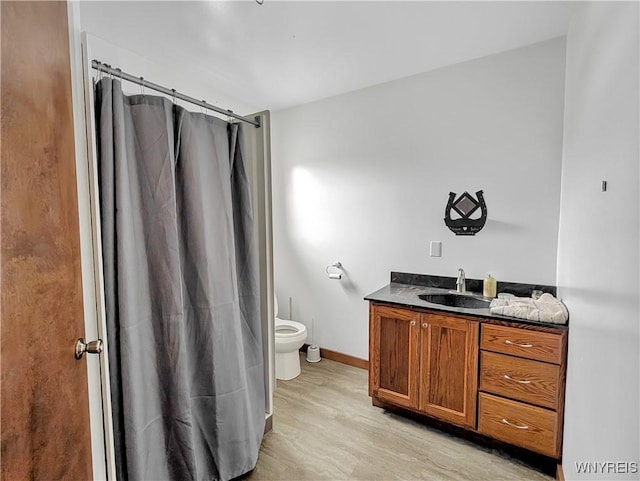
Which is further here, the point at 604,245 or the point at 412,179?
the point at 412,179

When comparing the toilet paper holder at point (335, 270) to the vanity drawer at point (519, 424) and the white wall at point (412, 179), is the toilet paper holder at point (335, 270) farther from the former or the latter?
the vanity drawer at point (519, 424)

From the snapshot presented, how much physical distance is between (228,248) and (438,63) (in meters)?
2.09

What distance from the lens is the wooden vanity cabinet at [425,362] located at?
6.41 ft

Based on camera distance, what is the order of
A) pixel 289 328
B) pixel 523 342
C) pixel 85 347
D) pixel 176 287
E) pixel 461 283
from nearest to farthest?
pixel 85 347, pixel 176 287, pixel 523 342, pixel 461 283, pixel 289 328

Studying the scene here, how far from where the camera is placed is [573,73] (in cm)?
177

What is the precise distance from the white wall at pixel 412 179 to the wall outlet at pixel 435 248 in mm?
43

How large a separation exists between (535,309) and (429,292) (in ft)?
2.49

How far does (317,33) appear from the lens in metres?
2.00

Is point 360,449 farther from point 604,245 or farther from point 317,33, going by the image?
point 317,33

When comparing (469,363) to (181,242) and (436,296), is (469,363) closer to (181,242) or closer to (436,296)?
(436,296)

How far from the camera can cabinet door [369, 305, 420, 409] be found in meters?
2.14

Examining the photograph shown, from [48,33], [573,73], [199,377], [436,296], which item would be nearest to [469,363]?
[436,296]

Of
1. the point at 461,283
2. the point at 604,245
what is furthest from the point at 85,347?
the point at 461,283

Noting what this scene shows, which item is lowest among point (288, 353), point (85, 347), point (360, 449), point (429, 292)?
point (360, 449)
